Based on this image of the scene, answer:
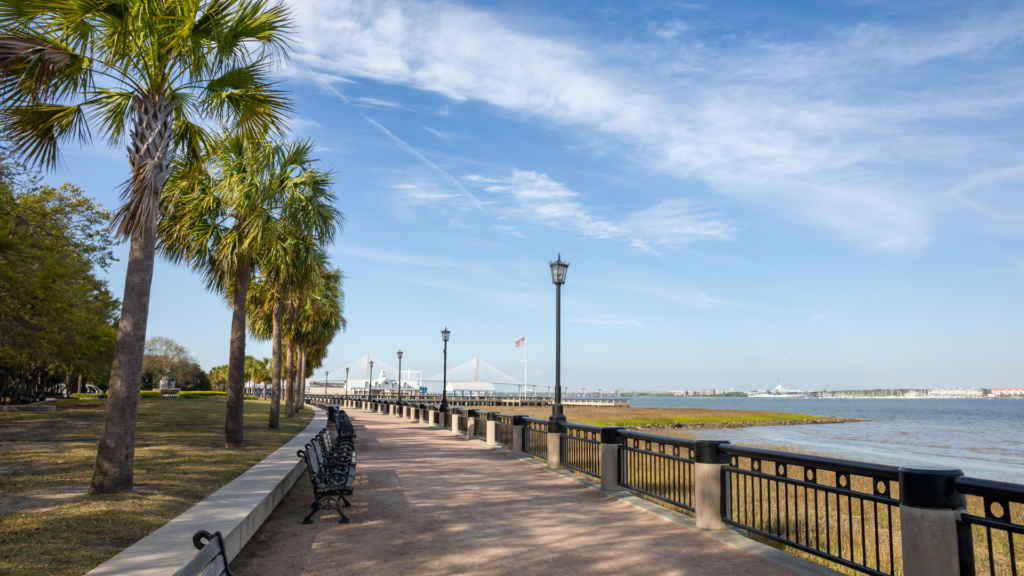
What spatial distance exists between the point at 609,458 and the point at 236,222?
10.8 m

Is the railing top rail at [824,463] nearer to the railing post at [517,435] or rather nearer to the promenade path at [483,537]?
the promenade path at [483,537]

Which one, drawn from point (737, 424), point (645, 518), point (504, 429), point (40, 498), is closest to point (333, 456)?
point (40, 498)

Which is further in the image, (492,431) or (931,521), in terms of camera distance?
(492,431)

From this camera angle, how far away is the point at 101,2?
841 centimetres

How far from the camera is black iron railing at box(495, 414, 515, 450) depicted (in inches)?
695

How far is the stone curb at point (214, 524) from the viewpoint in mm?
5023

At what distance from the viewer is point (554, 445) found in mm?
12930

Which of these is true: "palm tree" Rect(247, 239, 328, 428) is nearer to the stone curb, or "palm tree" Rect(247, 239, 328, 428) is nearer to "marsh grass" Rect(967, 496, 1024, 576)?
the stone curb

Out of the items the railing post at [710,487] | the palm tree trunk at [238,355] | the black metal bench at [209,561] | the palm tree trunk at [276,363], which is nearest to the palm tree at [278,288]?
the palm tree trunk at [276,363]

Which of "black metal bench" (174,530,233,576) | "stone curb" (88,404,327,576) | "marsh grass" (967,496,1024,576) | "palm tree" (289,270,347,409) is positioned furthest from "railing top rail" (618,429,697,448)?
"palm tree" (289,270,347,409)

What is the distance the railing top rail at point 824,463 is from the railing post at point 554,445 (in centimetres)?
570

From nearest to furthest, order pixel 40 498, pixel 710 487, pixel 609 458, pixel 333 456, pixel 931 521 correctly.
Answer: pixel 931 521 < pixel 710 487 < pixel 40 498 < pixel 609 458 < pixel 333 456

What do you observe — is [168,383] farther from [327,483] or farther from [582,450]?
[327,483]

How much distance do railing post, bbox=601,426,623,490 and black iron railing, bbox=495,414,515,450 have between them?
713 centimetres
